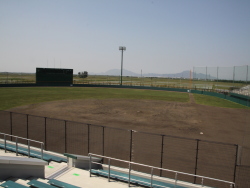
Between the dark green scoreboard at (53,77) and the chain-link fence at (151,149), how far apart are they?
167ft

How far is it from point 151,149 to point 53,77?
61.0m

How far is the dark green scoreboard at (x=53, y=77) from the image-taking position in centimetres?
6725

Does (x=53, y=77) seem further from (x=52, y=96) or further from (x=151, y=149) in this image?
(x=151, y=149)

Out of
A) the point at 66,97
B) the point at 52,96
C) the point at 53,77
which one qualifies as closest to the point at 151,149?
the point at 66,97

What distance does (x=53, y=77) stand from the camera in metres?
69.1

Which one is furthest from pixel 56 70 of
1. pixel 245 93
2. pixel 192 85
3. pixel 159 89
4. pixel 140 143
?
pixel 140 143

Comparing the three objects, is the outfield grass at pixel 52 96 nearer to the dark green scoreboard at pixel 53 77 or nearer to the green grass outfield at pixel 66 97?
the green grass outfield at pixel 66 97

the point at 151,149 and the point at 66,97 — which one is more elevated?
the point at 66,97

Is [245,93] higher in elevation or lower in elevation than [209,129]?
higher

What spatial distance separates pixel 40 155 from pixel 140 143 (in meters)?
6.90

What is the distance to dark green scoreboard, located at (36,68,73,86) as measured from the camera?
67.2 m

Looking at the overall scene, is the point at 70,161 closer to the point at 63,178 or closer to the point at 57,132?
the point at 63,178

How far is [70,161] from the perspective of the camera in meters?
10.7

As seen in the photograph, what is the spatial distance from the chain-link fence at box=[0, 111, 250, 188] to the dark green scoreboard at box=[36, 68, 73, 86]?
167 feet
